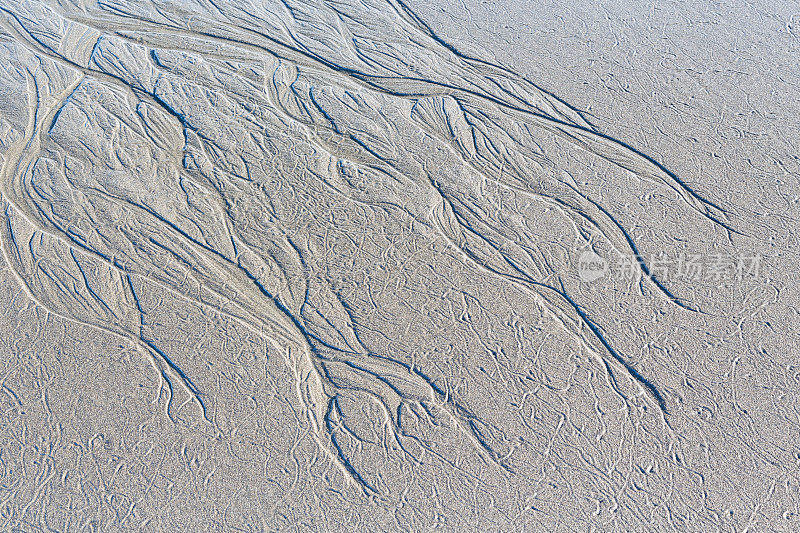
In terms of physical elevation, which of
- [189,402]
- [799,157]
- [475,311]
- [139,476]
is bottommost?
[139,476]

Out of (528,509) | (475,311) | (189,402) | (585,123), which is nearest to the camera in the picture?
(528,509)

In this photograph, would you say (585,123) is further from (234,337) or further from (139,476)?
(139,476)

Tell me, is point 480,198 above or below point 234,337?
above

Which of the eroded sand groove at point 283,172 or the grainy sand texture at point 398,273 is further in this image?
the eroded sand groove at point 283,172

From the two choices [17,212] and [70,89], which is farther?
[70,89]

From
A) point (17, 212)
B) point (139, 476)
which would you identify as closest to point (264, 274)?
point (139, 476)

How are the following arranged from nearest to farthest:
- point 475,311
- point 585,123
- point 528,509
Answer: point 528,509 → point 475,311 → point 585,123

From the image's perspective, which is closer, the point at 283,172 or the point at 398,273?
the point at 398,273

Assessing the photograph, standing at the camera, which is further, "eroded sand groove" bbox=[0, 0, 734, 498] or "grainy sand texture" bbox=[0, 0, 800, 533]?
"eroded sand groove" bbox=[0, 0, 734, 498]
